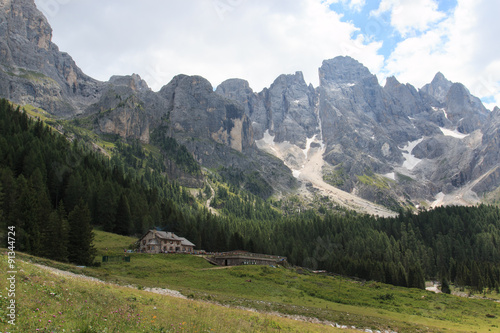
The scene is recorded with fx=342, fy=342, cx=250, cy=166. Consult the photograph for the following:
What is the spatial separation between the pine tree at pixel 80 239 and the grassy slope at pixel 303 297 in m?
3.26

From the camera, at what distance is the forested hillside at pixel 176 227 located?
55094 millimetres

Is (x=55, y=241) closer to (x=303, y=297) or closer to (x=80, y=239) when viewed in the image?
(x=80, y=239)

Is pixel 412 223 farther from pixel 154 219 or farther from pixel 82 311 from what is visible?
pixel 82 311

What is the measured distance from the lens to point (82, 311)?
1853cm

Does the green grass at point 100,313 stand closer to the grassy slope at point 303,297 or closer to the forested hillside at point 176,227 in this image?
the grassy slope at point 303,297

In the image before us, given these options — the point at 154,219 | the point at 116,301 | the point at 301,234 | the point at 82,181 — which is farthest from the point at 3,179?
the point at 301,234

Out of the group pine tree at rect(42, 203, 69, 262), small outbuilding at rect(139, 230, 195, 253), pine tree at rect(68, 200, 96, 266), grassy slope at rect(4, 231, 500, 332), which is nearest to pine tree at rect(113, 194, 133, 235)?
small outbuilding at rect(139, 230, 195, 253)

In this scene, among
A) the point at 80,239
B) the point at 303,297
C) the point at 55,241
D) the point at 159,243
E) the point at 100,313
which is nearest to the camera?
the point at 100,313

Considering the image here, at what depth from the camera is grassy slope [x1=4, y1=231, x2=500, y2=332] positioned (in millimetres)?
40719

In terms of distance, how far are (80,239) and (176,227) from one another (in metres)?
53.2

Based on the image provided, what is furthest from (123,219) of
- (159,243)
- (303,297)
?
(303,297)

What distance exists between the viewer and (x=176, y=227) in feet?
346

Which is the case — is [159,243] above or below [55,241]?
below

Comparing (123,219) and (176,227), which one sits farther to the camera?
(176,227)
